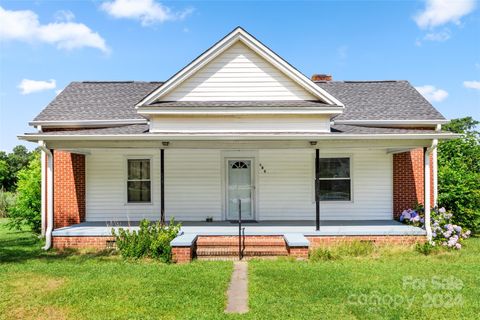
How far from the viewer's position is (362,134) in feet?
34.7

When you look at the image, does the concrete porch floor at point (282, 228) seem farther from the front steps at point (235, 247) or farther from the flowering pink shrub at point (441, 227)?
the flowering pink shrub at point (441, 227)

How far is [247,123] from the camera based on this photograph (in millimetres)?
11945

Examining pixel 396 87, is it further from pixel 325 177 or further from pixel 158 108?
pixel 158 108

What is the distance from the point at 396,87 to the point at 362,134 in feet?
21.6

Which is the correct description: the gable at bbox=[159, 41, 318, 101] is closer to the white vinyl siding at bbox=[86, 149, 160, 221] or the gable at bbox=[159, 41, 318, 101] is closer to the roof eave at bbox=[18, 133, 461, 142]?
the roof eave at bbox=[18, 133, 461, 142]

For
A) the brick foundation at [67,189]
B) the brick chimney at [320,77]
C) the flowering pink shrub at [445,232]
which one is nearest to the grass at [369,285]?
the flowering pink shrub at [445,232]

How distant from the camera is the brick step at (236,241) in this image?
1017 centimetres

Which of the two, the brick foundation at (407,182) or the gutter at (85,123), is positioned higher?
the gutter at (85,123)

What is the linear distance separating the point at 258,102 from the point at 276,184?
10.0ft

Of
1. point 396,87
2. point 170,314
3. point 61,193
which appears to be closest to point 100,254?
point 61,193

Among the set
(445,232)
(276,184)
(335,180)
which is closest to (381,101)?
(335,180)

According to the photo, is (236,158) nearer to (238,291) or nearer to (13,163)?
(238,291)

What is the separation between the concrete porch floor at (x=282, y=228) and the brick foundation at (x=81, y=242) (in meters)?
0.13

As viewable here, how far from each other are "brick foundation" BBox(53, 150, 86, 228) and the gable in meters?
4.38
